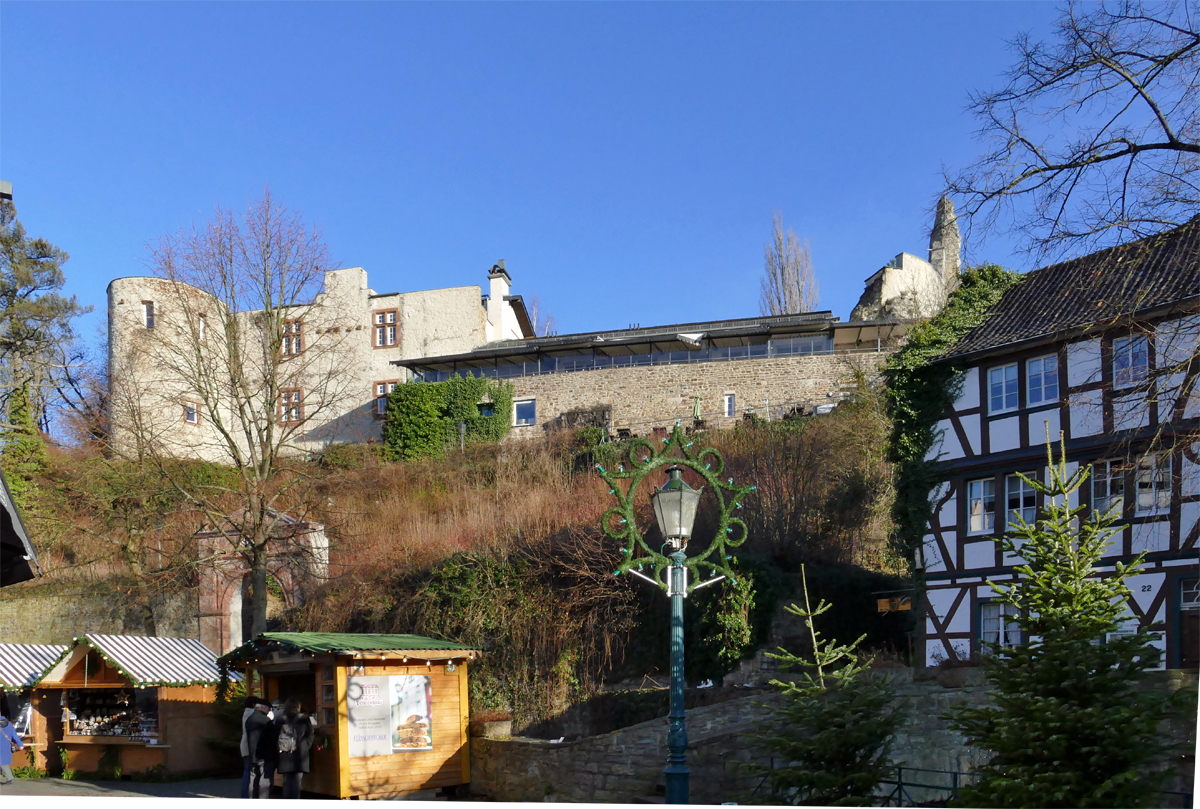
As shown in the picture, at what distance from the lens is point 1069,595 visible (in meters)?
9.02

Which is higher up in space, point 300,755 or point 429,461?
point 429,461

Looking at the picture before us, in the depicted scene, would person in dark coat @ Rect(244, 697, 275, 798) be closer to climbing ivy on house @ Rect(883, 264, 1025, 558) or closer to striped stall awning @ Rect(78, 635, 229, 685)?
striped stall awning @ Rect(78, 635, 229, 685)

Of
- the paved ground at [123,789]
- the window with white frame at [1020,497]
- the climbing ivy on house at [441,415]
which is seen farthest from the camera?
the climbing ivy on house at [441,415]

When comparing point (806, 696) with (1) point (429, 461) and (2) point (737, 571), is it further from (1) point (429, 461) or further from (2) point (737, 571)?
(1) point (429, 461)

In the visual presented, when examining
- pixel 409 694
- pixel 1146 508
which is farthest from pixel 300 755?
pixel 1146 508

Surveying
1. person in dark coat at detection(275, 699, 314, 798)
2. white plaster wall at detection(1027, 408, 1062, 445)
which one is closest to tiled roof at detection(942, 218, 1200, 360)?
white plaster wall at detection(1027, 408, 1062, 445)

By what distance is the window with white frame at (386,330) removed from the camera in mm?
39938

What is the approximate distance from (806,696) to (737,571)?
7.62 metres

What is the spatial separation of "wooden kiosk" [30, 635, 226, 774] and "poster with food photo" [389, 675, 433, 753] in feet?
12.2

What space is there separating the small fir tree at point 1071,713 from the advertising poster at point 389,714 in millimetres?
6390

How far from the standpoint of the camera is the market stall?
51.2 feet

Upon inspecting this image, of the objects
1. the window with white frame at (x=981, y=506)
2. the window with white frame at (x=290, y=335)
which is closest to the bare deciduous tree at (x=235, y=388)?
the window with white frame at (x=290, y=335)

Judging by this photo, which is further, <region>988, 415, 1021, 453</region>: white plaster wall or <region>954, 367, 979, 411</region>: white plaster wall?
<region>954, 367, 979, 411</region>: white plaster wall

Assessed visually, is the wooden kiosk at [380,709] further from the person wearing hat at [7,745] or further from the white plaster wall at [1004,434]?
the white plaster wall at [1004,434]
